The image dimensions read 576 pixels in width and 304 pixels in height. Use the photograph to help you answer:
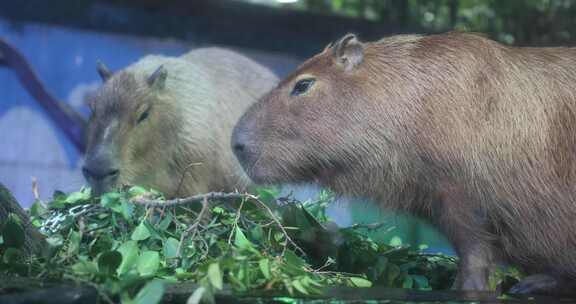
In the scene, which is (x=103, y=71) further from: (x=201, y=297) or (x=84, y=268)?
(x=201, y=297)

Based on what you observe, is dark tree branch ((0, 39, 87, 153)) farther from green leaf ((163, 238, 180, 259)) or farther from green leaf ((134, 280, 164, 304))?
green leaf ((134, 280, 164, 304))

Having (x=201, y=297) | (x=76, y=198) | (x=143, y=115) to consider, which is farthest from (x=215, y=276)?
(x=143, y=115)

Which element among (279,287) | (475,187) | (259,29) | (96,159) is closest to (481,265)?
(475,187)

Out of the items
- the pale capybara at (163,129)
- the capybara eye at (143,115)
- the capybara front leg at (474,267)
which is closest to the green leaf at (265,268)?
the capybara front leg at (474,267)

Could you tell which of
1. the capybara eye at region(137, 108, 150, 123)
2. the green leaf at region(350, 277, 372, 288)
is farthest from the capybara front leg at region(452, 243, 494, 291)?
the capybara eye at region(137, 108, 150, 123)

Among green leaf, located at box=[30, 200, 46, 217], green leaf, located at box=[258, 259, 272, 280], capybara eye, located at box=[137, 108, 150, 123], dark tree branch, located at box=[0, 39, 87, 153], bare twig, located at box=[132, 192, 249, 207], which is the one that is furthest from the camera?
dark tree branch, located at box=[0, 39, 87, 153]

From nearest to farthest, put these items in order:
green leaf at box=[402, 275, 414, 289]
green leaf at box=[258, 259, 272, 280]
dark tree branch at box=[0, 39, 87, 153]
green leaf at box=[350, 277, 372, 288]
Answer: green leaf at box=[258, 259, 272, 280] → green leaf at box=[350, 277, 372, 288] → green leaf at box=[402, 275, 414, 289] → dark tree branch at box=[0, 39, 87, 153]

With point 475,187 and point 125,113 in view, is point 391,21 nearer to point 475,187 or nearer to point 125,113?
point 125,113

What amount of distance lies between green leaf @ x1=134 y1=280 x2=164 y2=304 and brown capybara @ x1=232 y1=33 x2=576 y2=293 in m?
1.23

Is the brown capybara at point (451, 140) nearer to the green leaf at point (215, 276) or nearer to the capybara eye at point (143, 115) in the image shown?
the green leaf at point (215, 276)

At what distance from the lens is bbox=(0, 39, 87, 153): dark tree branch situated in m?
6.27

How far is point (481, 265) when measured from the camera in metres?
2.72

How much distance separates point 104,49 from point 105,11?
306 mm

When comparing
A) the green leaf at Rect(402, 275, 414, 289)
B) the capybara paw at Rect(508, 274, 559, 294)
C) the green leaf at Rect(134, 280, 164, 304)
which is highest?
the green leaf at Rect(134, 280, 164, 304)
